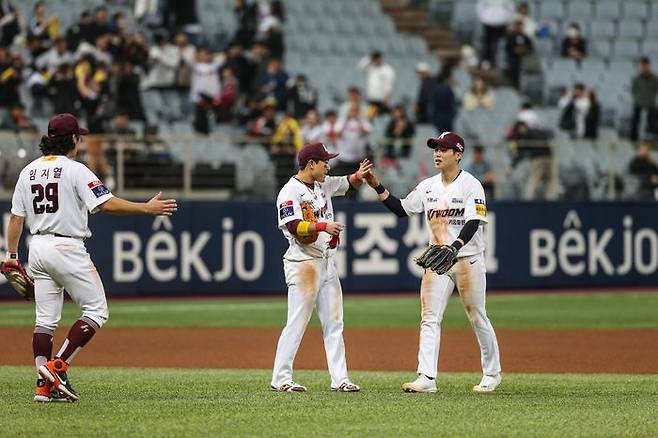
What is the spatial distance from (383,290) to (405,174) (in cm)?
211

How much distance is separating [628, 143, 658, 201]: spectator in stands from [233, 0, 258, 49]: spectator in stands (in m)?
6.99

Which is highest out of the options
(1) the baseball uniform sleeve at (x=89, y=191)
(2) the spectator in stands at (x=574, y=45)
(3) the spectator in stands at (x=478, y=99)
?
(2) the spectator in stands at (x=574, y=45)

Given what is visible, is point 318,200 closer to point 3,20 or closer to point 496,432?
point 496,432

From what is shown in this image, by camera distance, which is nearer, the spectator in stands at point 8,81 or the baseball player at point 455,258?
the baseball player at point 455,258

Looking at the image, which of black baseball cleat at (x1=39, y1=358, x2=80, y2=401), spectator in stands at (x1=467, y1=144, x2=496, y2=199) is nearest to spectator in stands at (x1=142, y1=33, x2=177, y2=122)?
spectator in stands at (x1=467, y1=144, x2=496, y2=199)

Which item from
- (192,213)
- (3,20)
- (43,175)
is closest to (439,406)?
(43,175)

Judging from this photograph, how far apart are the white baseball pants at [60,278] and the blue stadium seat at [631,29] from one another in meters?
22.2

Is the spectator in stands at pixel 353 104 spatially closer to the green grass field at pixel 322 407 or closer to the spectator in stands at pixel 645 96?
the spectator in stands at pixel 645 96

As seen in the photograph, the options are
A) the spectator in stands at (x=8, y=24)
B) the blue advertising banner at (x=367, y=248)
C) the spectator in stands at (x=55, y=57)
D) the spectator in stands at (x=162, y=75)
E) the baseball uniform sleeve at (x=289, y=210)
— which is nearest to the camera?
the baseball uniform sleeve at (x=289, y=210)

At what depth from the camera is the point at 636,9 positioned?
98.6 ft

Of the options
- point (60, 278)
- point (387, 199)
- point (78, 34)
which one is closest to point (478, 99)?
point (78, 34)

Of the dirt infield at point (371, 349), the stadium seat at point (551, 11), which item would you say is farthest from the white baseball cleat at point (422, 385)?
the stadium seat at point (551, 11)

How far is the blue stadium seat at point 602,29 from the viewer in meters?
29.7

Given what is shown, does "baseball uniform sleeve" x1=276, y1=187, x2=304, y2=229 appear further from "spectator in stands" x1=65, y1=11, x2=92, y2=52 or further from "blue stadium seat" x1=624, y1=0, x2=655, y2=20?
"blue stadium seat" x1=624, y1=0, x2=655, y2=20
